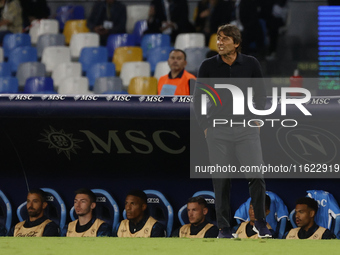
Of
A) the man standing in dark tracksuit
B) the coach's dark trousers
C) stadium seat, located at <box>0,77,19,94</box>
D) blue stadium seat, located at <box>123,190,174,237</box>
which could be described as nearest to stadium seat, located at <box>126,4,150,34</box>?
stadium seat, located at <box>0,77,19,94</box>

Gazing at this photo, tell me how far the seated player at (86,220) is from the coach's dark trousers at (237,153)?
1.63 metres

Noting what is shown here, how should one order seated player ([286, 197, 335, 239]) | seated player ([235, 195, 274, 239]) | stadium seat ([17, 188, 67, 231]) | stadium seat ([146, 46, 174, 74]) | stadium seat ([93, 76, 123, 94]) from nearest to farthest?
1. seated player ([286, 197, 335, 239])
2. seated player ([235, 195, 274, 239])
3. stadium seat ([17, 188, 67, 231])
4. stadium seat ([93, 76, 123, 94])
5. stadium seat ([146, 46, 174, 74])

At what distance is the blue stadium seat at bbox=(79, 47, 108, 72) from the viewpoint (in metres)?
9.45

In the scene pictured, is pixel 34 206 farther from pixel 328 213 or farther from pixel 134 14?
pixel 134 14

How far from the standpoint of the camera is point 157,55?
9.20 metres

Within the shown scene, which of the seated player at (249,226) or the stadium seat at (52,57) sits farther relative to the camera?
the stadium seat at (52,57)

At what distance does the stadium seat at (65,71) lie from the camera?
29.5 ft

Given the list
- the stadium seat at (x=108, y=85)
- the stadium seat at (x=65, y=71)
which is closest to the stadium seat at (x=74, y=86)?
the stadium seat at (x=108, y=85)

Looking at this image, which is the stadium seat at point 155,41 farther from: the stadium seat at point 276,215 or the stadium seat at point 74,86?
the stadium seat at point 276,215

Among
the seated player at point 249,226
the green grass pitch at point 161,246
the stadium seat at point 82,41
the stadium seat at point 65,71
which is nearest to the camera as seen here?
the green grass pitch at point 161,246

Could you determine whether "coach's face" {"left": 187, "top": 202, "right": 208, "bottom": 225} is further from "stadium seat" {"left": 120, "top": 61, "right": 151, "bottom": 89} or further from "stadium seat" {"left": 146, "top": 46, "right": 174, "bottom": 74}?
"stadium seat" {"left": 146, "top": 46, "right": 174, "bottom": 74}

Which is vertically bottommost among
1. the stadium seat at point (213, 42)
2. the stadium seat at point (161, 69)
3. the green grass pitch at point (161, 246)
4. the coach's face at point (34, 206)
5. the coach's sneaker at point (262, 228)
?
the green grass pitch at point (161, 246)

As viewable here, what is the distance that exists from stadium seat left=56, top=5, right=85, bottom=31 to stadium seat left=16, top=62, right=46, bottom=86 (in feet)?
6.89

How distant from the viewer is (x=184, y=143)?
Result: 555 cm
